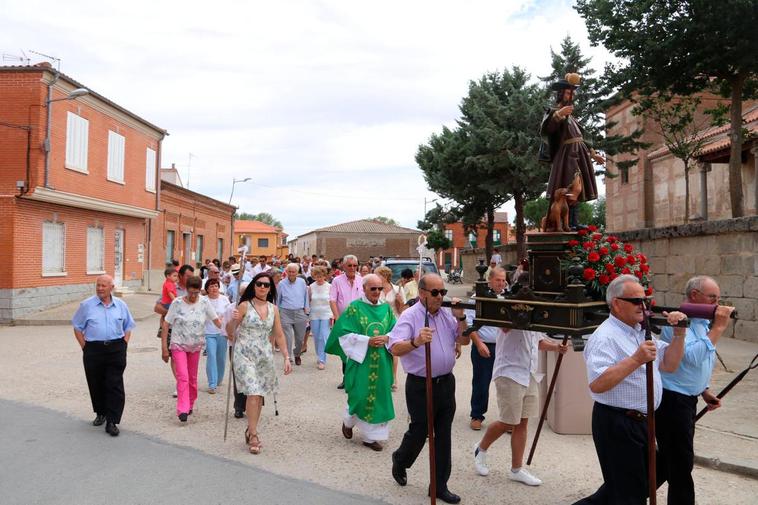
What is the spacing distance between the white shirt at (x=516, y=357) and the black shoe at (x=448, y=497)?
1.10m

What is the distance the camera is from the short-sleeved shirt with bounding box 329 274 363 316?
10062 mm

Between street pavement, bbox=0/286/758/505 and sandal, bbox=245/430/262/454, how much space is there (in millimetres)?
80

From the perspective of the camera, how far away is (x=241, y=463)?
5.83 metres

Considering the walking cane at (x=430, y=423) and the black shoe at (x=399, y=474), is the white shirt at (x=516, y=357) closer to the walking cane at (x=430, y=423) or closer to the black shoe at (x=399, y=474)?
the walking cane at (x=430, y=423)

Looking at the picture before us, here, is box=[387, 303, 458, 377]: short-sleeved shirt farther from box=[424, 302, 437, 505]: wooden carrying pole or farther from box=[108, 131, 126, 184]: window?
box=[108, 131, 126, 184]: window

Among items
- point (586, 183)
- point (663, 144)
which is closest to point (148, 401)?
point (586, 183)

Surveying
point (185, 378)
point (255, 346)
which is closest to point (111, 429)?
point (185, 378)

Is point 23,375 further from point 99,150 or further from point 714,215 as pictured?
point 714,215

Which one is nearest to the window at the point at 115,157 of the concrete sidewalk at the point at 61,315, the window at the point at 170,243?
the concrete sidewalk at the point at 61,315

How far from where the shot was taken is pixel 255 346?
21.4ft

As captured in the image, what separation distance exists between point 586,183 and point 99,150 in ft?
66.7

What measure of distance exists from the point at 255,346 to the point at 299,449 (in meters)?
1.14

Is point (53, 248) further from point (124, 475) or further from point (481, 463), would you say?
point (481, 463)

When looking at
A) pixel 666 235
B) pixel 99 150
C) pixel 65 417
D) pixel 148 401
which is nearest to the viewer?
pixel 65 417
